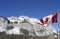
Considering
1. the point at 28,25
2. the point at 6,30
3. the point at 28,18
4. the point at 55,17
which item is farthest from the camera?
the point at 28,18

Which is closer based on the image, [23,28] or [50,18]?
[50,18]

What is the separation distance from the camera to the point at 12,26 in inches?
1027

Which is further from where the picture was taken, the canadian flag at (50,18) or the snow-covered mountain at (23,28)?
the snow-covered mountain at (23,28)

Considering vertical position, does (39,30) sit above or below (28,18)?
below

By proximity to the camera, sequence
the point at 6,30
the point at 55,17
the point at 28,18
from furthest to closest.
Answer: the point at 28,18 → the point at 6,30 → the point at 55,17

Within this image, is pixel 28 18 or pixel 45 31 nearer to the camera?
pixel 45 31

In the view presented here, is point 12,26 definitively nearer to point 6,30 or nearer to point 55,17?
point 6,30

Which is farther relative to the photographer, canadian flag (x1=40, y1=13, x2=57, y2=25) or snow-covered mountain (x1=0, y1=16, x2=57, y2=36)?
snow-covered mountain (x1=0, y1=16, x2=57, y2=36)

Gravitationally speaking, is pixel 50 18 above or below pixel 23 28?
above

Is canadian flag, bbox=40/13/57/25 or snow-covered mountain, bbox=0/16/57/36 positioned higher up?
canadian flag, bbox=40/13/57/25

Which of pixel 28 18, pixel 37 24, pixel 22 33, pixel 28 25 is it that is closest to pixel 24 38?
pixel 22 33

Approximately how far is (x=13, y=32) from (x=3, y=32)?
1714mm

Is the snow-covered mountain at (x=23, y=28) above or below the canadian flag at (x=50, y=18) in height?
below

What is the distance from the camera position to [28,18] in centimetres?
3061
